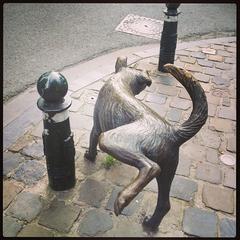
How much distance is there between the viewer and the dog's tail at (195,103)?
2424 mm

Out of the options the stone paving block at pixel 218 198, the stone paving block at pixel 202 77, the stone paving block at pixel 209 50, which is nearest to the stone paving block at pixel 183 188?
the stone paving block at pixel 218 198

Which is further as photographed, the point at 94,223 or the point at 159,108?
the point at 159,108

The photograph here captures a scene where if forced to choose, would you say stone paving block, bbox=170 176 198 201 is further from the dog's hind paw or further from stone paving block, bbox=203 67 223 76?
stone paving block, bbox=203 67 223 76

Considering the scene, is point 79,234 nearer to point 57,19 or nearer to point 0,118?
point 0,118

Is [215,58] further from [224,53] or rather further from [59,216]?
[59,216]

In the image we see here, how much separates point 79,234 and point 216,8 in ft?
22.5

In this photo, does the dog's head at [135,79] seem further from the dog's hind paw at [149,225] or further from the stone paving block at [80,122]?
the stone paving block at [80,122]

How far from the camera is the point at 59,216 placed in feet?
10.3

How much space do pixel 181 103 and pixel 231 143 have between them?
935 millimetres

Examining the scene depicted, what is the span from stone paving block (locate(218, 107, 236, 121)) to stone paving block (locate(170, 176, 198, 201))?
1398 mm

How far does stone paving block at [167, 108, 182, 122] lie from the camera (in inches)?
177

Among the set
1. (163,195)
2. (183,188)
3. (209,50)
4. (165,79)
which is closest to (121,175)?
(183,188)

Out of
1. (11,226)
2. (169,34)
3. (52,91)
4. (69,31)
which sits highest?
(52,91)

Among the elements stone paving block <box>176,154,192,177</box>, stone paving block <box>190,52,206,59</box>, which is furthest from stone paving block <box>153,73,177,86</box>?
stone paving block <box>176,154,192,177</box>
